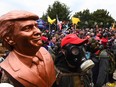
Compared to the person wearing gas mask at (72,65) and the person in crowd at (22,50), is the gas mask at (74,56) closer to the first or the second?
the person wearing gas mask at (72,65)

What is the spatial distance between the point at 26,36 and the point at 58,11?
4766 cm

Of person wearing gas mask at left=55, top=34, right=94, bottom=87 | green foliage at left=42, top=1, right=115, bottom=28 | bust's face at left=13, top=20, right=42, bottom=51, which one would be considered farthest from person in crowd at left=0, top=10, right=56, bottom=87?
green foliage at left=42, top=1, right=115, bottom=28

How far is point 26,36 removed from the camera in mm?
3184

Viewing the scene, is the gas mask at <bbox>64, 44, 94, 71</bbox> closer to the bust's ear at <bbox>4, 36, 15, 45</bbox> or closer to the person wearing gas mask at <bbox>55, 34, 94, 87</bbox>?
the person wearing gas mask at <bbox>55, 34, 94, 87</bbox>

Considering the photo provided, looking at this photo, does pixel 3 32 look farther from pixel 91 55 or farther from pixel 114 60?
pixel 114 60

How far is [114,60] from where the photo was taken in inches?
414

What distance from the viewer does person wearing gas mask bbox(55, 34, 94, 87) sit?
4738mm

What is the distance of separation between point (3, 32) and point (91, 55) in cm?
605

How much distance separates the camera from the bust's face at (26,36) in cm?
319

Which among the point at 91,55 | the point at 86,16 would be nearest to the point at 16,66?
the point at 91,55

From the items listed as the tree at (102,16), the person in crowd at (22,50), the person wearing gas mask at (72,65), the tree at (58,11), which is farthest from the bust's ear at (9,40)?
the tree at (102,16)

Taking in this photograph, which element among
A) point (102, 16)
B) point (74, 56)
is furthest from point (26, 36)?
point (102, 16)

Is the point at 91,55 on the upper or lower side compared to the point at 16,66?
lower

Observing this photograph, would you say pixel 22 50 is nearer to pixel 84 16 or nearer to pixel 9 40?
pixel 9 40
